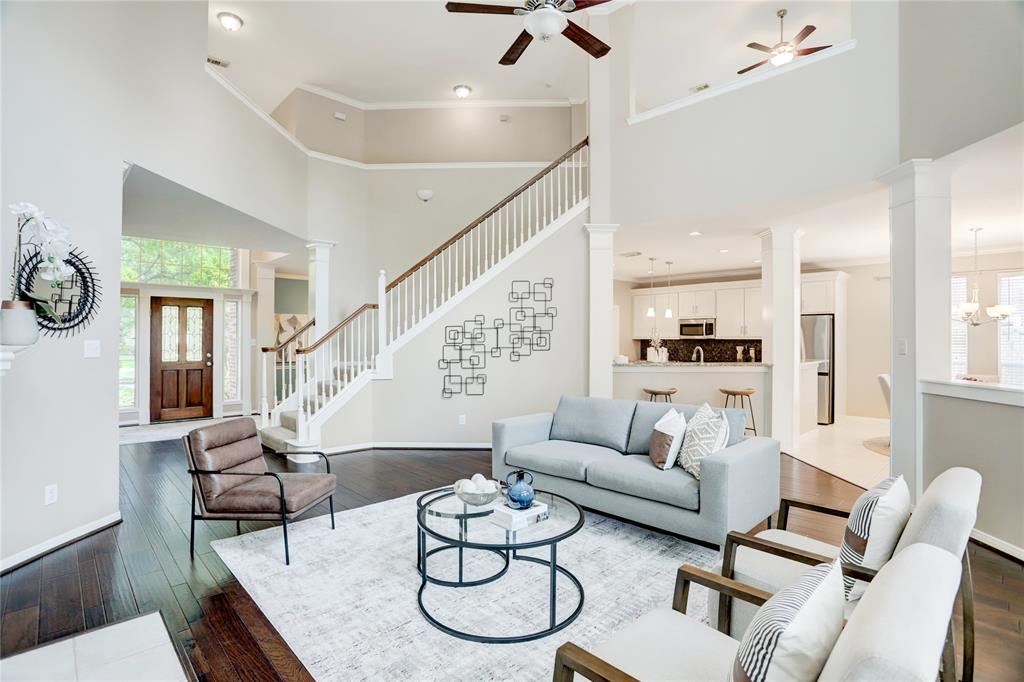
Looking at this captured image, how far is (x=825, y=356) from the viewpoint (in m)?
8.20

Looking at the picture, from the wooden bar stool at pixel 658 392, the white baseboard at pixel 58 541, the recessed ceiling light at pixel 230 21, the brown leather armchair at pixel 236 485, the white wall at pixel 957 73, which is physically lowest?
the white baseboard at pixel 58 541

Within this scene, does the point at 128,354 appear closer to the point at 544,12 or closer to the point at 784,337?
the point at 544,12

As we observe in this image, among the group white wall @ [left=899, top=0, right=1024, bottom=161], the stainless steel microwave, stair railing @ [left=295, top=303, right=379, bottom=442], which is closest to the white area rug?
stair railing @ [left=295, top=303, right=379, bottom=442]

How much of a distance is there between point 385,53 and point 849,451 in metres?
7.69

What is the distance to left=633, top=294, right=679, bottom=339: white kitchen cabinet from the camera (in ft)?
34.6

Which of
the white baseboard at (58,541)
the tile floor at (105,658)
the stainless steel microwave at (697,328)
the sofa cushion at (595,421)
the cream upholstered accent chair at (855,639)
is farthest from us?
the stainless steel microwave at (697,328)

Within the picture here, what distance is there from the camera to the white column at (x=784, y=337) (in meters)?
6.05

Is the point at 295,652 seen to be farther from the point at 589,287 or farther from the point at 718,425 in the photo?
the point at 589,287

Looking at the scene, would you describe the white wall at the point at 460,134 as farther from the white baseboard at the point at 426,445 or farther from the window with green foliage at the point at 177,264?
the white baseboard at the point at 426,445

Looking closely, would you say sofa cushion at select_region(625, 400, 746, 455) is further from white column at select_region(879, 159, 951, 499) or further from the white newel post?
the white newel post

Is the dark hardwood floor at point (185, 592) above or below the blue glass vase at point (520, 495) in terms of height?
below

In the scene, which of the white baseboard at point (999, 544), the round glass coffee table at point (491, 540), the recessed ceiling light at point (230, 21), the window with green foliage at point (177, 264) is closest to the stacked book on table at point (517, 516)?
the round glass coffee table at point (491, 540)

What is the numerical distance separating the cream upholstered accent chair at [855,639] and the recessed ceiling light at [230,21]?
7.05 metres

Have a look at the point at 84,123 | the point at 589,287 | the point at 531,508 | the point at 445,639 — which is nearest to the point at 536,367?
the point at 589,287
